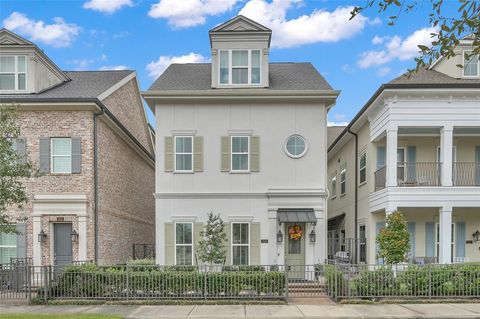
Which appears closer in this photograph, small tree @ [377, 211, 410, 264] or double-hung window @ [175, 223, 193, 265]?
small tree @ [377, 211, 410, 264]

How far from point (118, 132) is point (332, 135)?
1387 centimetres

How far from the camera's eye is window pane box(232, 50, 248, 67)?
16.1 metres

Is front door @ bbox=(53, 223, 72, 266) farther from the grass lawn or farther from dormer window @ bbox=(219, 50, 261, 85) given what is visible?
dormer window @ bbox=(219, 50, 261, 85)

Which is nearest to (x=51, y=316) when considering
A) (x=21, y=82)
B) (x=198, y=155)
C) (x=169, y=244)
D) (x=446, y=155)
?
(x=169, y=244)

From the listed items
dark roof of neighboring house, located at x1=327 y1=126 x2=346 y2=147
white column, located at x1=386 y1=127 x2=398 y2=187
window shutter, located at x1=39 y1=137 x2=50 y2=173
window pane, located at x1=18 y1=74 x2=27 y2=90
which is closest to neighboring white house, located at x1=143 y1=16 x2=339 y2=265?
white column, located at x1=386 y1=127 x2=398 y2=187

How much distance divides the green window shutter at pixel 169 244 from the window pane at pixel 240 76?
245 inches

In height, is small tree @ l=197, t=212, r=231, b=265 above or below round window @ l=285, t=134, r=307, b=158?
below

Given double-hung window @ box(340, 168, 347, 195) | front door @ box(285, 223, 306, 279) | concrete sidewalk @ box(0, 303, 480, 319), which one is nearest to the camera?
concrete sidewalk @ box(0, 303, 480, 319)

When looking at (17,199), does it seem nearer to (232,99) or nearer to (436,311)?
(232,99)

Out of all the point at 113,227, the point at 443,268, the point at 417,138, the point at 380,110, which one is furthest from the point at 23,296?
the point at 417,138

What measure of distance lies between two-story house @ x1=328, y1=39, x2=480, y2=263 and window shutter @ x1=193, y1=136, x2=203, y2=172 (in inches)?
272

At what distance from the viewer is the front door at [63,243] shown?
14.7m

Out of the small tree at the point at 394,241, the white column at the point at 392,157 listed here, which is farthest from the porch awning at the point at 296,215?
the white column at the point at 392,157

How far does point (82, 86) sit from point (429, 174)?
14946 millimetres
